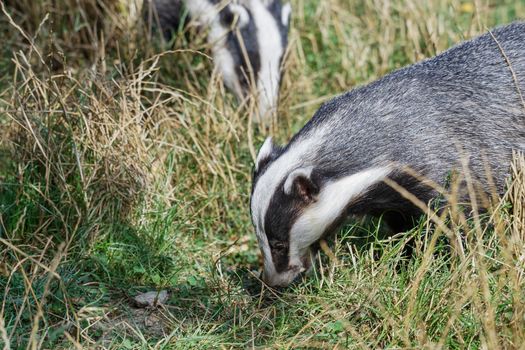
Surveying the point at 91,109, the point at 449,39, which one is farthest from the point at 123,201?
A: the point at 449,39

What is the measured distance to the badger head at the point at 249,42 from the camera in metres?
6.21

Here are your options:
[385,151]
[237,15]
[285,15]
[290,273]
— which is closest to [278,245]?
[290,273]

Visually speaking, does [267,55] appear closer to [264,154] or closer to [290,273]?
[264,154]

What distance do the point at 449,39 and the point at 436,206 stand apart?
280 cm

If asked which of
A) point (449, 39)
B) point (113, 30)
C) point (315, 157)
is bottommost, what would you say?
point (449, 39)

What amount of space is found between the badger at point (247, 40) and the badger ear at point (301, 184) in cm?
190

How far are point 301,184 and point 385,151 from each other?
49 cm

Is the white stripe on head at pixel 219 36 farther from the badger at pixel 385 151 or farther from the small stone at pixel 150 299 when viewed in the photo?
the small stone at pixel 150 299

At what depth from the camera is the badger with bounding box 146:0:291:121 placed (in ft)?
20.4

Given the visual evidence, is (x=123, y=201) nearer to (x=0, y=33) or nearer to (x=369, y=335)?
(x=369, y=335)

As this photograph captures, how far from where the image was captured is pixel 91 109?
5098mm

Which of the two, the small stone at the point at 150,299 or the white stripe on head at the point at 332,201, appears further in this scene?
the small stone at the point at 150,299

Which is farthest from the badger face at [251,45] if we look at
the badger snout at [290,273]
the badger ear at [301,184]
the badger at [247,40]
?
the badger ear at [301,184]

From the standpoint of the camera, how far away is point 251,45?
6.31 m
